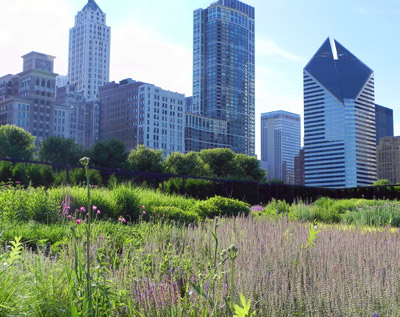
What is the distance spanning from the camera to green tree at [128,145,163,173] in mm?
54094

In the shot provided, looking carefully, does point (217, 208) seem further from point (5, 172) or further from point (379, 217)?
point (5, 172)

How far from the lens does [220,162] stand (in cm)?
5903

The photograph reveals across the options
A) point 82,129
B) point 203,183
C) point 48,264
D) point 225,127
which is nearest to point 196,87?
point 225,127

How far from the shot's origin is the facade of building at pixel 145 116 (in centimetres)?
12656

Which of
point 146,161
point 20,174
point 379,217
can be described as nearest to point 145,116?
point 146,161

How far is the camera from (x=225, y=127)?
524ft

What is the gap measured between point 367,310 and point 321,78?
162331mm

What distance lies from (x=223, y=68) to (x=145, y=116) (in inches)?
2494

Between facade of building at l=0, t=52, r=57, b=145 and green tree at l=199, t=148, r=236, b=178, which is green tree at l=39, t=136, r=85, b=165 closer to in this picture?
green tree at l=199, t=148, r=236, b=178

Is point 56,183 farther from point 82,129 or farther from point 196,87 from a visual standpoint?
point 196,87

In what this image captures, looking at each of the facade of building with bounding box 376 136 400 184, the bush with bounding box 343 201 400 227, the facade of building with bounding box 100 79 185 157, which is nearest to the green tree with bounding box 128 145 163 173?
the bush with bounding box 343 201 400 227

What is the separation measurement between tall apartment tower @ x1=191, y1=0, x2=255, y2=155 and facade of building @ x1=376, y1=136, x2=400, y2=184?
2071 inches

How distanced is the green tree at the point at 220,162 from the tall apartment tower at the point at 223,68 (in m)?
112

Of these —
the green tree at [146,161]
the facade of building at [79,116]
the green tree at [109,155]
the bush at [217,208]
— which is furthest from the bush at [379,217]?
the facade of building at [79,116]
